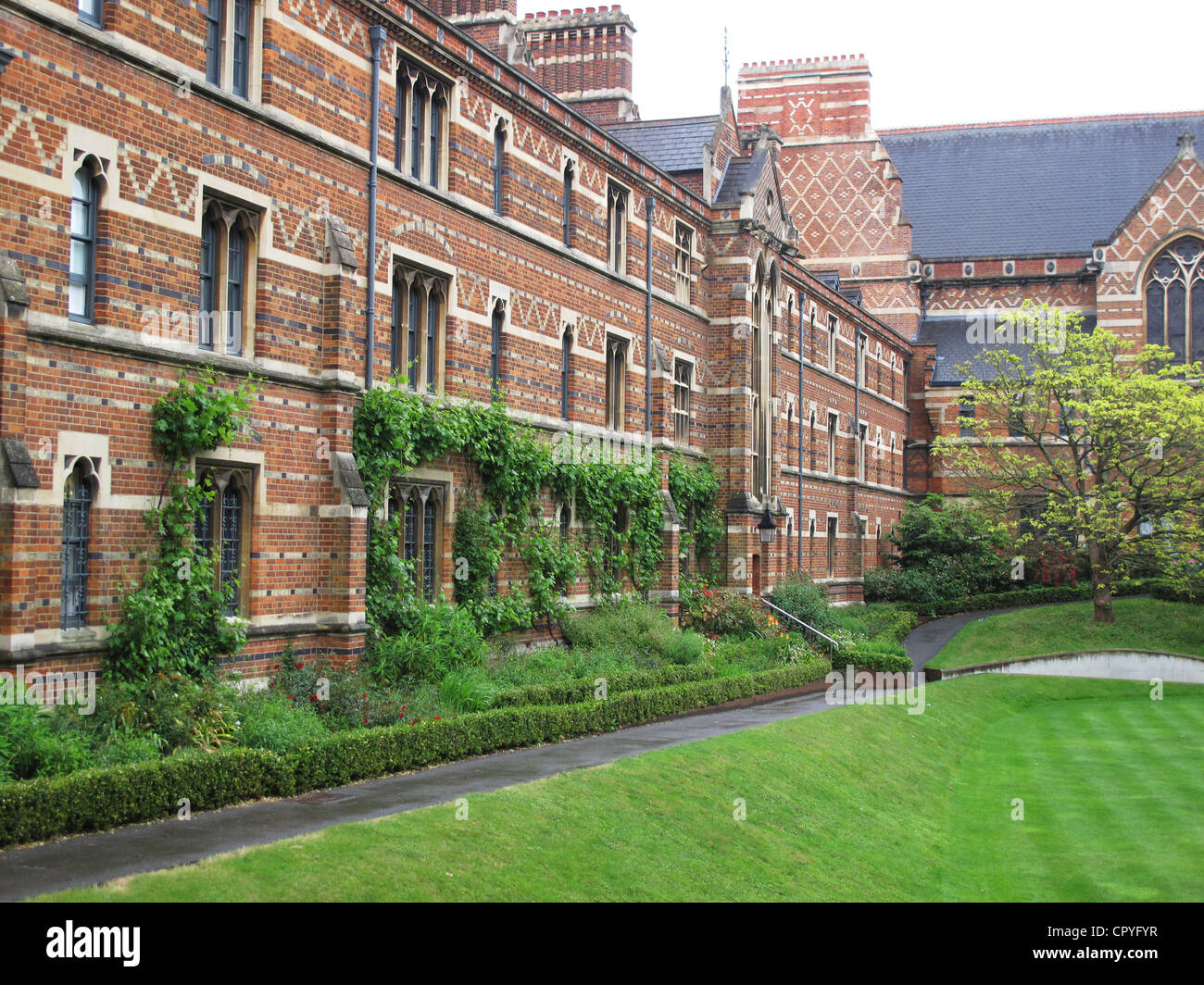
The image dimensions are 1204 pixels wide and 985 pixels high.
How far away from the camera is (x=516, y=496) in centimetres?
2158

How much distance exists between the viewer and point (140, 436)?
44.9 ft

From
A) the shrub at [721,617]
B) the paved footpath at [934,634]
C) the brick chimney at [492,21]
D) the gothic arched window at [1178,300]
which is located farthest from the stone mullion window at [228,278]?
the gothic arched window at [1178,300]

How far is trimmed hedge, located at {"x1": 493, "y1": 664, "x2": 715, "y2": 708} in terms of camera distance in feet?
57.9

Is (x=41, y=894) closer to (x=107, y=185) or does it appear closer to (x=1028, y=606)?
(x=107, y=185)

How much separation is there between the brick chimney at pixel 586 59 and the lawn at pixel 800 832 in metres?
20.2

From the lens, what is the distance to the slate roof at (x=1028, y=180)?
60406 mm

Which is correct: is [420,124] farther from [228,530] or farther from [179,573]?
[179,573]

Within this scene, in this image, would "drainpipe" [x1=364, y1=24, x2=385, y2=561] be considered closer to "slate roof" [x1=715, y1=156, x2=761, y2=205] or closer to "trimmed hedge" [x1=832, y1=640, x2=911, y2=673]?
"trimmed hedge" [x1=832, y1=640, x2=911, y2=673]

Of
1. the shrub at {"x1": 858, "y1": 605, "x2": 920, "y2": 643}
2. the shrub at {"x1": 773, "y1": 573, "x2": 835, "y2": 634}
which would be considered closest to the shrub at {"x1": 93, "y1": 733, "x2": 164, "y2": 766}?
the shrub at {"x1": 773, "y1": 573, "x2": 835, "y2": 634}

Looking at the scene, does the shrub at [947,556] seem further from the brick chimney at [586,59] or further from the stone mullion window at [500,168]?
the stone mullion window at [500,168]

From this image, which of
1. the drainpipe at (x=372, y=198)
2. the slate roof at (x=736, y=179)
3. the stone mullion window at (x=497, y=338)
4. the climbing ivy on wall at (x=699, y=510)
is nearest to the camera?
the drainpipe at (x=372, y=198)

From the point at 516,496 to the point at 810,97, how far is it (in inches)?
1628

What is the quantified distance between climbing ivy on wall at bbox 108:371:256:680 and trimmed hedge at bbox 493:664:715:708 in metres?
4.38

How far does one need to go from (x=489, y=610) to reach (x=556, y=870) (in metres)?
9.99
